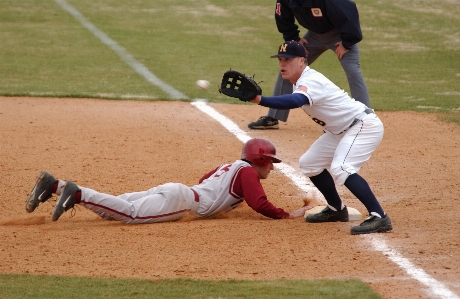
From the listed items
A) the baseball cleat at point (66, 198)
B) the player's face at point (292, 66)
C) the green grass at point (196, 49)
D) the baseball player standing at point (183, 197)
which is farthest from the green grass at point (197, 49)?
the baseball cleat at point (66, 198)

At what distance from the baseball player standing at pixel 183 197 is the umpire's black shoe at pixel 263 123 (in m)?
3.01

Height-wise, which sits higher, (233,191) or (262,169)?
(262,169)

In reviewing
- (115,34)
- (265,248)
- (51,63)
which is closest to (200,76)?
(51,63)

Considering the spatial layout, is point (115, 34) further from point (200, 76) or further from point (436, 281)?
point (436, 281)

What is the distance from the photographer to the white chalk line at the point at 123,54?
11.9m

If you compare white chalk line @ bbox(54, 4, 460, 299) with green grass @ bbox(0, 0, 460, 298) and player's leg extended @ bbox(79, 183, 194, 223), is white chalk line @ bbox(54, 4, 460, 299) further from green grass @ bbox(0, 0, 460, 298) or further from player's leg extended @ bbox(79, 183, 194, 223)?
player's leg extended @ bbox(79, 183, 194, 223)

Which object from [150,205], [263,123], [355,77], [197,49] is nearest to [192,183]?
[150,205]

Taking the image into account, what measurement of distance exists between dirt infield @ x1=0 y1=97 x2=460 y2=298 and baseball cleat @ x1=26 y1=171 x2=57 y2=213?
0.20 meters

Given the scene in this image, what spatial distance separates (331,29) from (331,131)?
2.95 m

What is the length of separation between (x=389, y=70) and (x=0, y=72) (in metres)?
6.44

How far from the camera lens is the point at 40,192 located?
616 cm

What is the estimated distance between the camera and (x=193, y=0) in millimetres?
19969

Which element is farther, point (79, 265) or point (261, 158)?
point (261, 158)

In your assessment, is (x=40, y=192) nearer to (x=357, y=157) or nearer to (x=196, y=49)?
(x=357, y=157)
